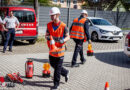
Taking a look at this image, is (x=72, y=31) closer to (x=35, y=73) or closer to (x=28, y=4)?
(x=35, y=73)

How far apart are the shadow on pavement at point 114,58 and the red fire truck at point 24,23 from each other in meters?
3.76

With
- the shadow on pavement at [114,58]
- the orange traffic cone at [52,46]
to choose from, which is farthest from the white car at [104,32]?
the orange traffic cone at [52,46]

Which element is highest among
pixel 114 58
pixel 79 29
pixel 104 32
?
pixel 79 29

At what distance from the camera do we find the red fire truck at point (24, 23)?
11.7 meters

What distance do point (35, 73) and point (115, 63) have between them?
11.6 feet

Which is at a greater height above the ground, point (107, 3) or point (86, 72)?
point (107, 3)

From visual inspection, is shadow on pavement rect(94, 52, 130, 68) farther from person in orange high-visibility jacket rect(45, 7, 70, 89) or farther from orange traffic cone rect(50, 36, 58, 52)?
orange traffic cone rect(50, 36, 58, 52)

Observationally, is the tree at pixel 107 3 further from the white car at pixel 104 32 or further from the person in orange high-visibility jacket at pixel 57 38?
the person in orange high-visibility jacket at pixel 57 38

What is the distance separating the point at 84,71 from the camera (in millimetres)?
7609

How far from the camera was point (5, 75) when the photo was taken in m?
6.71

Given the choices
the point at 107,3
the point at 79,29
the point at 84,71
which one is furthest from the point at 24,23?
the point at 107,3

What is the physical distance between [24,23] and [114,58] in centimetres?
494

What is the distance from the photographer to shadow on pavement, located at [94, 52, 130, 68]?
9.11 metres

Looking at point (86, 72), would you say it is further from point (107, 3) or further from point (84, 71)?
point (107, 3)
